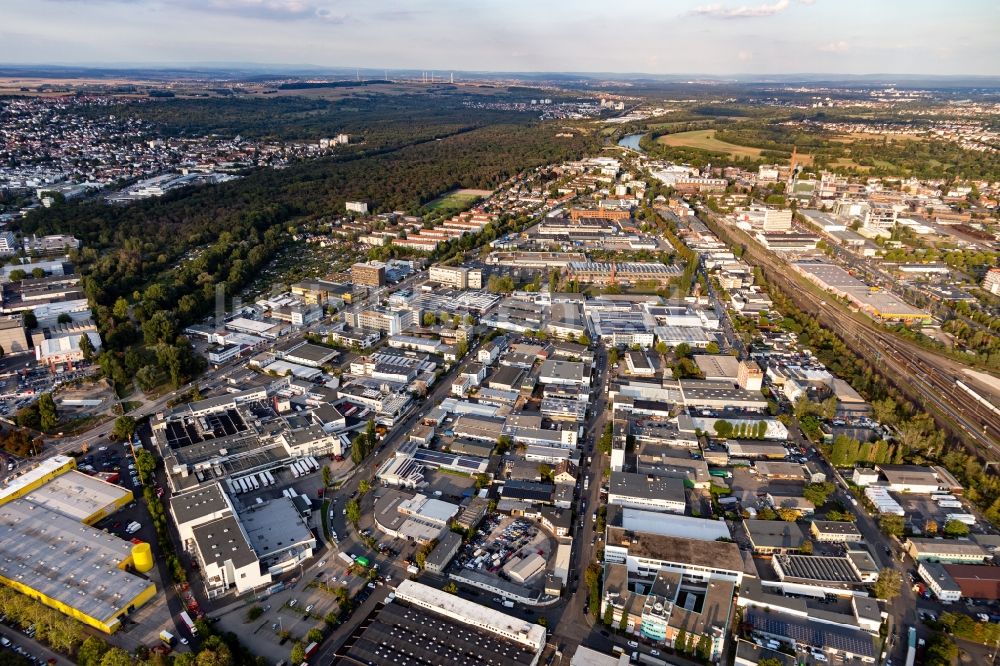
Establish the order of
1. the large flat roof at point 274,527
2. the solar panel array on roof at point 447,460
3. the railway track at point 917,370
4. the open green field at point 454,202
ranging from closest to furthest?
the large flat roof at point 274,527, the solar panel array on roof at point 447,460, the railway track at point 917,370, the open green field at point 454,202

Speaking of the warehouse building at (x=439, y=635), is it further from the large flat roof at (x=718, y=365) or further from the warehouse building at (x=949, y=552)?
the large flat roof at (x=718, y=365)

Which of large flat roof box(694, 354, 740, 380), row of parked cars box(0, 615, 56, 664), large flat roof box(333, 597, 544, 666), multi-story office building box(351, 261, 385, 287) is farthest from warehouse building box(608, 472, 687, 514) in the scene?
multi-story office building box(351, 261, 385, 287)

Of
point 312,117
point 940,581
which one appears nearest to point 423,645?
point 940,581

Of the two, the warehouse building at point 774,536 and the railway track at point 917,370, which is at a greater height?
the railway track at point 917,370

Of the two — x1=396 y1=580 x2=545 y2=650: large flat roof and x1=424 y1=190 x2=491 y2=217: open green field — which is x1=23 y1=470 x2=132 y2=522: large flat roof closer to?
x1=396 y1=580 x2=545 y2=650: large flat roof

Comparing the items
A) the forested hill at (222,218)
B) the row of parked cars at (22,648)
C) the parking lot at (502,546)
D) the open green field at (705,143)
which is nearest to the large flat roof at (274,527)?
the parking lot at (502,546)

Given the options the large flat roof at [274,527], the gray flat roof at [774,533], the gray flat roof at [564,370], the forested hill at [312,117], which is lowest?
the large flat roof at [274,527]

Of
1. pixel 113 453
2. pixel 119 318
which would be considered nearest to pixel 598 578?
pixel 113 453

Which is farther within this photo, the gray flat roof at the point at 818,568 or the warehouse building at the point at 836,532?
the warehouse building at the point at 836,532
